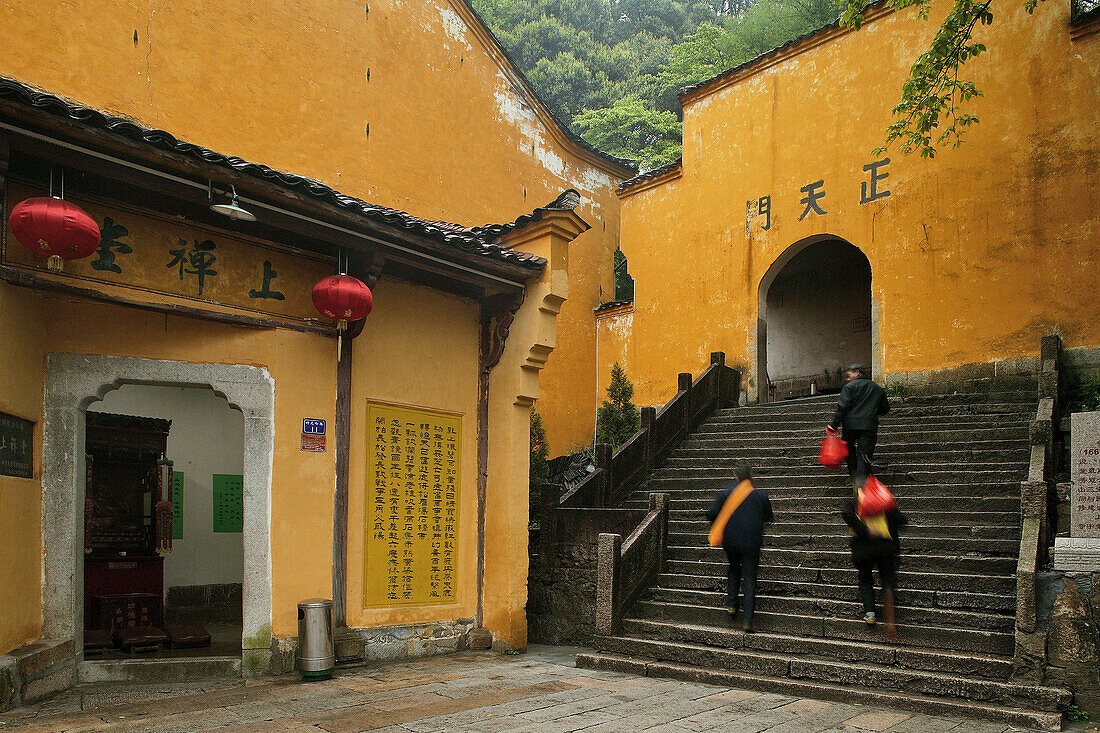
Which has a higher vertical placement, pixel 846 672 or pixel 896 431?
pixel 896 431

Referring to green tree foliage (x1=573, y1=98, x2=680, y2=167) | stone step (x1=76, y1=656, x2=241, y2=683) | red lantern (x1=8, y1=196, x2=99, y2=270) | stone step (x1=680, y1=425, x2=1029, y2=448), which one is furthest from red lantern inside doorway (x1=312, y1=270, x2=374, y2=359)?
green tree foliage (x1=573, y1=98, x2=680, y2=167)

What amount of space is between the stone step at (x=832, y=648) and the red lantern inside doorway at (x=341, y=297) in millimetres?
4092

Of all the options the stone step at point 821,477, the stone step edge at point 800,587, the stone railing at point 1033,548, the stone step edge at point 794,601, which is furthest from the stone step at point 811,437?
the stone step edge at point 794,601

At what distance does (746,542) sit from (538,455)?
7177mm

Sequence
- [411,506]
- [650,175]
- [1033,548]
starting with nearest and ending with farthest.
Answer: [1033,548] < [411,506] < [650,175]

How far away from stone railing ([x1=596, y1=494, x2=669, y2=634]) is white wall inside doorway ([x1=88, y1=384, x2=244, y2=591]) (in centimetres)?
614

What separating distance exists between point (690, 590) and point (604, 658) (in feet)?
4.27

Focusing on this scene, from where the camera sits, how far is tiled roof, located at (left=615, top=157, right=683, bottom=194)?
1571cm

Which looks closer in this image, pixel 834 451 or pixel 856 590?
pixel 856 590

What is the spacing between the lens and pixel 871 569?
678 cm

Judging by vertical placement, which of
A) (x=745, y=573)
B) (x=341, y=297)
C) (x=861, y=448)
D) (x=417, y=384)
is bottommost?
(x=745, y=573)

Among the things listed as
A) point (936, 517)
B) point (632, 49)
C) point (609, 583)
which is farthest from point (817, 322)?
point (632, 49)

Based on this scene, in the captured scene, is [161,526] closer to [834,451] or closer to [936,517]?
[834,451]

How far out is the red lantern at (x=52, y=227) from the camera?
17.6ft
